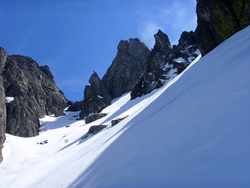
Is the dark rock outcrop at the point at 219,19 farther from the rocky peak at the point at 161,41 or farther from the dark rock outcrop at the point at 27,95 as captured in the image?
the dark rock outcrop at the point at 27,95

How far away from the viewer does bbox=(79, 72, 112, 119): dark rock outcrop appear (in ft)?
206

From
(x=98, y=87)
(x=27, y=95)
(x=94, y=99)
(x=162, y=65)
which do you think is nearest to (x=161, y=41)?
(x=162, y=65)

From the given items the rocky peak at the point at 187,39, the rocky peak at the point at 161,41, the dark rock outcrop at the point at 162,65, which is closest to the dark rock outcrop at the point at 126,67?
the rocky peak at the point at 187,39

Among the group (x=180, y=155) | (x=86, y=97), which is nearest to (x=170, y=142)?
(x=180, y=155)

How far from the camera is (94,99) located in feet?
214

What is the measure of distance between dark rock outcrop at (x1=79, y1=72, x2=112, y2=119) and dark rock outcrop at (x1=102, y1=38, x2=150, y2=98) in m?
7.77

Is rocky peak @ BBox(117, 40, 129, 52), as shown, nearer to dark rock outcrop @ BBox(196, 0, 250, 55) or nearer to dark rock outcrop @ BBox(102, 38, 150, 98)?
dark rock outcrop @ BBox(102, 38, 150, 98)

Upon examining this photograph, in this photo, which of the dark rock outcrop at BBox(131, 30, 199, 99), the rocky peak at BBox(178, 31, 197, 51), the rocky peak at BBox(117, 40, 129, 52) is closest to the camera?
the dark rock outcrop at BBox(131, 30, 199, 99)

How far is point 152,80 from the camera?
41.0 metres

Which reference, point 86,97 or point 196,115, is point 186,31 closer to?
point 86,97

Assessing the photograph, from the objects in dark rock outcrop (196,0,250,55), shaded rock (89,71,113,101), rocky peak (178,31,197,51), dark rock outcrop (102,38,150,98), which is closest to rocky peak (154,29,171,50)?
rocky peak (178,31,197,51)

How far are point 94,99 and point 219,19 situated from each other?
186ft

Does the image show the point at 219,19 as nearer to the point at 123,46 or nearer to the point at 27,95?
the point at 27,95

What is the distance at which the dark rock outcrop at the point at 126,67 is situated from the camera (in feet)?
257
